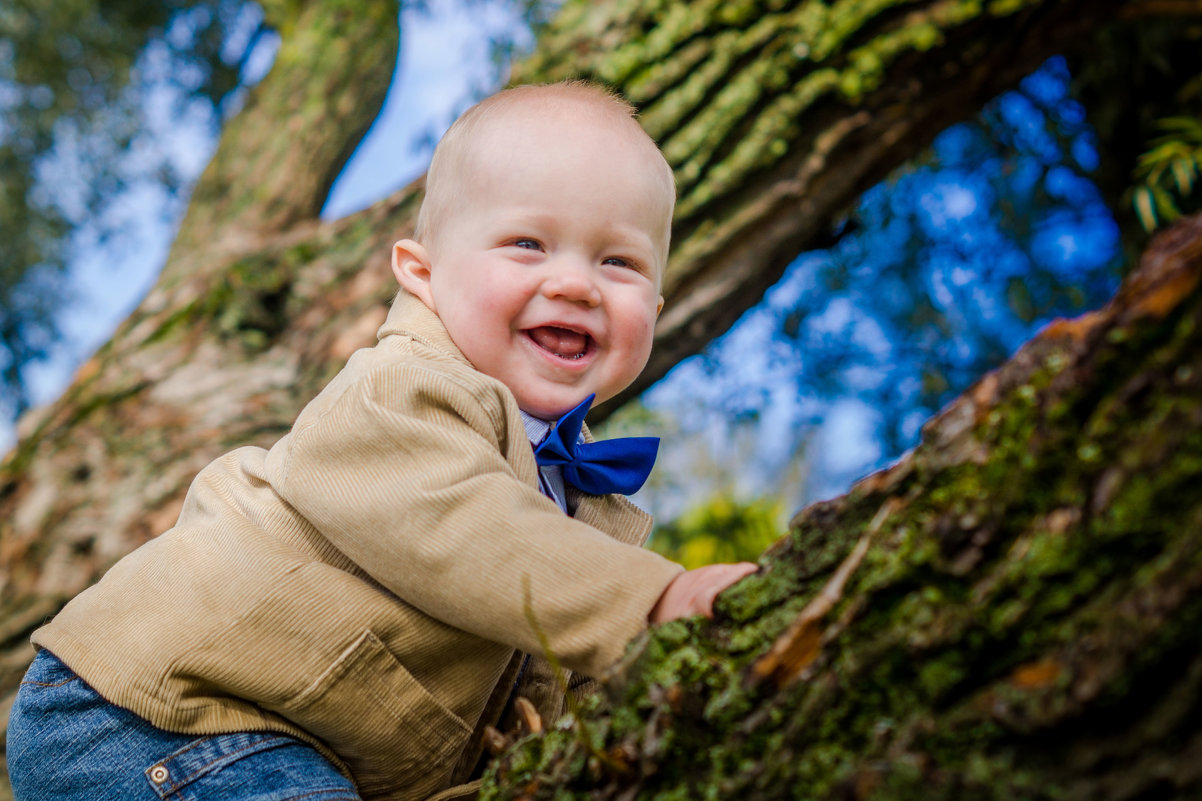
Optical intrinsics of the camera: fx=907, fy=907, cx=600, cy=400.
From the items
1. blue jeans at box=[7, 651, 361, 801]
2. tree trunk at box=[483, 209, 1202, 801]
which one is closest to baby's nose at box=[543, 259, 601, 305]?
tree trunk at box=[483, 209, 1202, 801]

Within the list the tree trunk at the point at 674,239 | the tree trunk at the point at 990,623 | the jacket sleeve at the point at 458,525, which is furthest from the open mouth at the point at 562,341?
the tree trunk at the point at 674,239

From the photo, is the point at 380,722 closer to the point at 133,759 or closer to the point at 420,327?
the point at 133,759

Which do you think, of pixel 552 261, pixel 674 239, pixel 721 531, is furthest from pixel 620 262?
pixel 721 531

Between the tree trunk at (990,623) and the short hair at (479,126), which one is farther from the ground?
the short hair at (479,126)

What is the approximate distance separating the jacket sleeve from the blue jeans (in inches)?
13.6

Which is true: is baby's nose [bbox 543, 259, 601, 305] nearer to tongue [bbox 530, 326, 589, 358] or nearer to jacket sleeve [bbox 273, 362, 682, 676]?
tongue [bbox 530, 326, 589, 358]

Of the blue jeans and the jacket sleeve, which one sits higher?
the jacket sleeve

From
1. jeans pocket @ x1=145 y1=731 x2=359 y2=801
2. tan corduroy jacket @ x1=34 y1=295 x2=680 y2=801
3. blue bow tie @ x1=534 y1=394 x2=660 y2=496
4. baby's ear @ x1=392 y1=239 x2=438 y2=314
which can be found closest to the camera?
tan corduroy jacket @ x1=34 y1=295 x2=680 y2=801

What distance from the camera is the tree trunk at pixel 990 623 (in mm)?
730

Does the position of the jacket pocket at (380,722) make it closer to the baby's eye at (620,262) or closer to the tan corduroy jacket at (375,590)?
the tan corduroy jacket at (375,590)

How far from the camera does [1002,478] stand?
885 millimetres

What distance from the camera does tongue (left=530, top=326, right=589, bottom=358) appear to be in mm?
1773

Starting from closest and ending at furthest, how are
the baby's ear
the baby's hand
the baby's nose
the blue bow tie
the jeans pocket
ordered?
the baby's hand → the jeans pocket → the baby's nose → the blue bow tie → the baby's ear

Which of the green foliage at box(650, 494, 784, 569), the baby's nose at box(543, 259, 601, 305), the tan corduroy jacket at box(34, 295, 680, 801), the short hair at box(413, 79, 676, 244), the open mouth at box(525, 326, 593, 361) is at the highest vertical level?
the short hair at box(413, 79, 676, 244)
